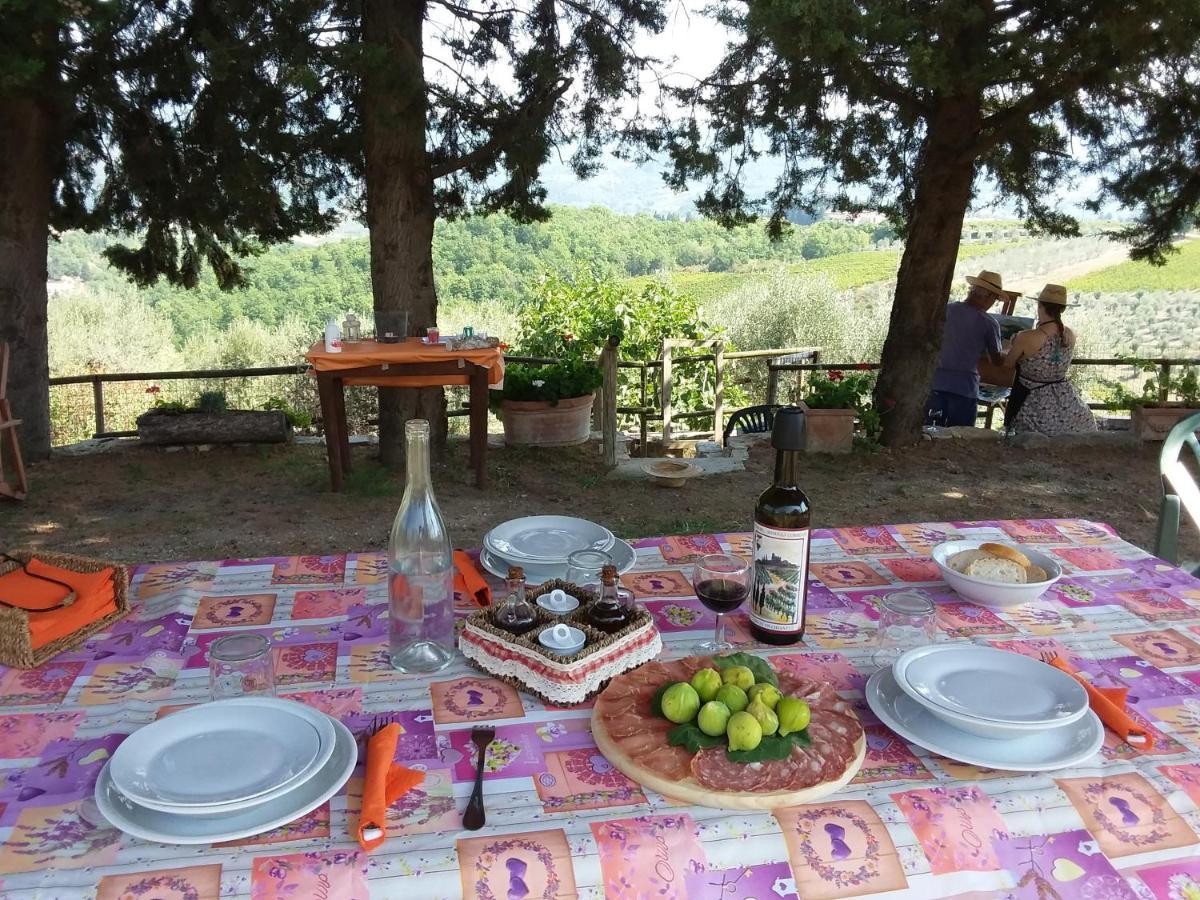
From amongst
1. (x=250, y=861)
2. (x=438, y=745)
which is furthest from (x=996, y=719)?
(x=250, y=861)

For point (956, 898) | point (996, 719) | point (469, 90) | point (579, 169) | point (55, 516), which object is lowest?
point (55, 516)

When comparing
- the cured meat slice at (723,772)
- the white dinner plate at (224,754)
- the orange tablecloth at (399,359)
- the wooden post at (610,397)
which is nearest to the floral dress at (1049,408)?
the wooden post at (610,397)

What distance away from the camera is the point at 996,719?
3.95ft

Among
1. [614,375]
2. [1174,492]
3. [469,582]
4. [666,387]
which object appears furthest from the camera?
[666,387]

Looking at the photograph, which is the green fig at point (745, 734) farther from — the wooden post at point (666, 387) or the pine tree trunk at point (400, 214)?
the wooden post at point (666, 387)

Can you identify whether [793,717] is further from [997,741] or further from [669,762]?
[997,741]

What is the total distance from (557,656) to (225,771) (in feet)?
1.46

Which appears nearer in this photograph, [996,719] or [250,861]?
[250,861]

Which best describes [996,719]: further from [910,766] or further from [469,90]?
[469,90]

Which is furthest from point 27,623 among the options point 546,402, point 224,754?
point 546,402

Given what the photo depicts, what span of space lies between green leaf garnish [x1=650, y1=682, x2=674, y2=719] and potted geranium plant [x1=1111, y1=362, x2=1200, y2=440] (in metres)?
6.42

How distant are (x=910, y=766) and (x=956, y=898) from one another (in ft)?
0.57

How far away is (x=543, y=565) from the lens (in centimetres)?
173

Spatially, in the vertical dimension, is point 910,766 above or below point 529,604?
below
